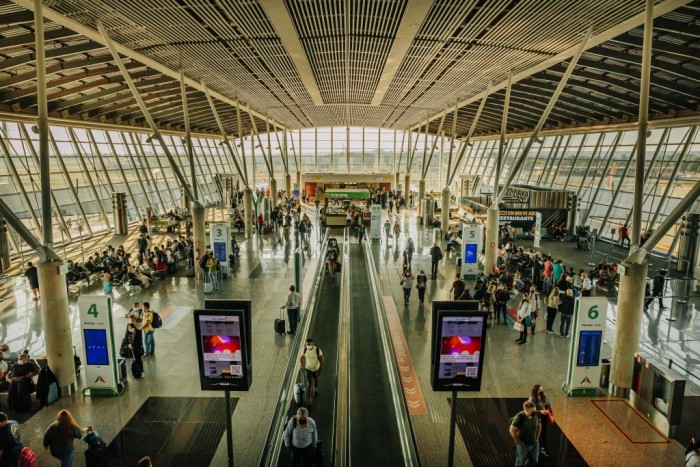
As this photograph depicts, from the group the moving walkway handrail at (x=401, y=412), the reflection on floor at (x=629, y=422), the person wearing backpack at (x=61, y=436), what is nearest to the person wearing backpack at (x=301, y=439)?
the moving walkway handrail at (x=401, y=412)

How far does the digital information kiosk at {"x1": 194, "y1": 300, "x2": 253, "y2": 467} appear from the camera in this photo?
6.29 m

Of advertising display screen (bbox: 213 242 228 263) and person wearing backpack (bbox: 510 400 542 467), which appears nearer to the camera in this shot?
person wearing backpack (bbox: 510 400 542 467)

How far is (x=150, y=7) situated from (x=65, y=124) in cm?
1296

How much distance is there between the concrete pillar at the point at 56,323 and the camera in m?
9.16

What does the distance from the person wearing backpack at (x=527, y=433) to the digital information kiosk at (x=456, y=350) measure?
2.49 feet

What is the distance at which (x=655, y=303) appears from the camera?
15539 mm

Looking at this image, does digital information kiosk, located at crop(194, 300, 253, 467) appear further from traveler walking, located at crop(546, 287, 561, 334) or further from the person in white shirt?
traveler walking, located at crop(546, 287, 561, 334)

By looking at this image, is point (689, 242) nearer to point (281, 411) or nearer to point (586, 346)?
point (586, 346)

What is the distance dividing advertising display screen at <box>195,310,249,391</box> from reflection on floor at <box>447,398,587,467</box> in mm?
3864

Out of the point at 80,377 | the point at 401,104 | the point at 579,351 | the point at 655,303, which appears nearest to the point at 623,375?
the point at 579,351

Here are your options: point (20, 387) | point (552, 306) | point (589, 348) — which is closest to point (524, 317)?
point (552, 306)

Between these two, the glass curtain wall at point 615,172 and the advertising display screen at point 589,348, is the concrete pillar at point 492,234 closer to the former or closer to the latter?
the glass curtain wall at point 615,172

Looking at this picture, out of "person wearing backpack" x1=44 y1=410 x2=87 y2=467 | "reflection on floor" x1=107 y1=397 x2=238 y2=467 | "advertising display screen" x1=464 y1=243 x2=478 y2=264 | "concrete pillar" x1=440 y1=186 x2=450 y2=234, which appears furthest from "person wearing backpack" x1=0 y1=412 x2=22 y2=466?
"concrete pillar" x1=440 y1=186 x2=450 y2=234

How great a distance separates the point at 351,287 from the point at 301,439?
11.0m
